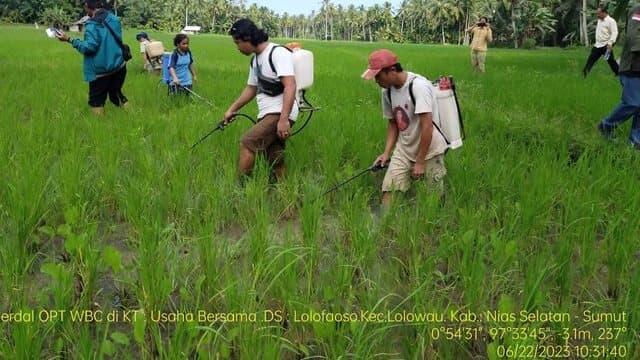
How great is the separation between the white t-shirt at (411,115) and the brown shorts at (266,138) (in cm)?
91

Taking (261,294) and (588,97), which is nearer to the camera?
(261,294)

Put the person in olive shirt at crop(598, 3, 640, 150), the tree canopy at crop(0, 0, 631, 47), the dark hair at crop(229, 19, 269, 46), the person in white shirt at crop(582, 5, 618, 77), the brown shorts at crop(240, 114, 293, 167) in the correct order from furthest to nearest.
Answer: the tree canopy at crop(0, 0, 631, 47), the person in white shirt at crop(582, 5, 618, 77), the person in olive shirt at crop(598, 3, 640, 150), the brown shorts at crop(240, 114, 293, 167), the dark hair at crop(229, 19, 269, 46)

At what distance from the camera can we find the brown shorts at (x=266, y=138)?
3691mm

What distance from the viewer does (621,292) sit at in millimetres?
2158

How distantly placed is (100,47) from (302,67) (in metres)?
2.76

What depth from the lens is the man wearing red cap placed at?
118 inches

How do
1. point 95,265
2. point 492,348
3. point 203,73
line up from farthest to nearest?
point 203,73 → point 95,265 → point 492,348

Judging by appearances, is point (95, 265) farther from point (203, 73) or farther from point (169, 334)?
point (203, 73)

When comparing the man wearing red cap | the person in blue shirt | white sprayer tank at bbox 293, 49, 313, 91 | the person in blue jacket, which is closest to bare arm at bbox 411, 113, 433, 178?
the man wearing red cap

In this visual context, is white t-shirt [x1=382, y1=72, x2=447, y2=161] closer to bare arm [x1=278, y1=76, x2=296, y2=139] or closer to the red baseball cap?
the red baseball cap

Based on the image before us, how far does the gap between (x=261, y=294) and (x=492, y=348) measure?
0.90 m

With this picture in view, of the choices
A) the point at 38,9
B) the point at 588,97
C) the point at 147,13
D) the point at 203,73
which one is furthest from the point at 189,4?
the point at 588,97

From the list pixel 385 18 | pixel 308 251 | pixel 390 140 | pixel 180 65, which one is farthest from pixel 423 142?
pixel 385 18

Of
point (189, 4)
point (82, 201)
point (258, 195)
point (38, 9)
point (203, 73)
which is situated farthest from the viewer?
point (189, 4)
